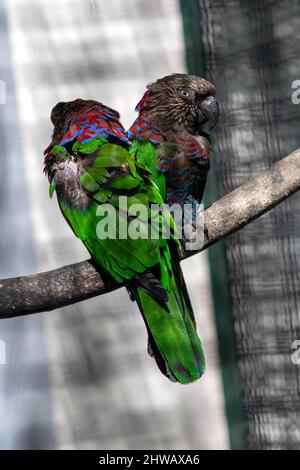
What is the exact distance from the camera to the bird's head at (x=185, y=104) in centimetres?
134

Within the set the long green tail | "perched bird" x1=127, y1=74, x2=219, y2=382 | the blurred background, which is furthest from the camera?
the blurred background

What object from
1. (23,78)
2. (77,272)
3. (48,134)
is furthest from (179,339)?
(23,78)

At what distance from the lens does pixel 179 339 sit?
103 centimetres

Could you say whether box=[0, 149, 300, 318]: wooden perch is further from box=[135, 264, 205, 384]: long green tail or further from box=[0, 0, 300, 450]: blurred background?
box=[0, 0, 300, 450]: blurred background

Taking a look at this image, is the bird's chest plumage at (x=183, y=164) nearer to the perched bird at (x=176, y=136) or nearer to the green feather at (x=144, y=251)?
the perched bird at (x=176, y=136)

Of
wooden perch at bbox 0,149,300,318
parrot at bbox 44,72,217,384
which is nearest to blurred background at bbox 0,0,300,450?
wooden perch at bbox 0,149,300,318

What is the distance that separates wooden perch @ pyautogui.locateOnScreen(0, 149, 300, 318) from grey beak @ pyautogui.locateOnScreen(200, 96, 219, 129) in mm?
210

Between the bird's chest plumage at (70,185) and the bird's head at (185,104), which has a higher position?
the bird's head at (185,104)

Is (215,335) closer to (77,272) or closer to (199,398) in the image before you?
(199,398)

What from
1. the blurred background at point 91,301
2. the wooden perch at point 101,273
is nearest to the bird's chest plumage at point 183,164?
the wooden perch at point 101,273

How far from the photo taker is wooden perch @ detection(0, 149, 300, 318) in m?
1.05

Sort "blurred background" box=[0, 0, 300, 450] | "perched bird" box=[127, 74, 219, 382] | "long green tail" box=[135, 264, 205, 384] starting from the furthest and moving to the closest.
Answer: "blurred background" box=[0, 0, 300, 450] < "perched bird" box=[127, 74, 219, 382] < "long green tail" box=[135, 264, 205, 384]

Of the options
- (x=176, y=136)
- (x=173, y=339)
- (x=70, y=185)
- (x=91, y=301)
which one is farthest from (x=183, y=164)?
(x=91, y=301)
